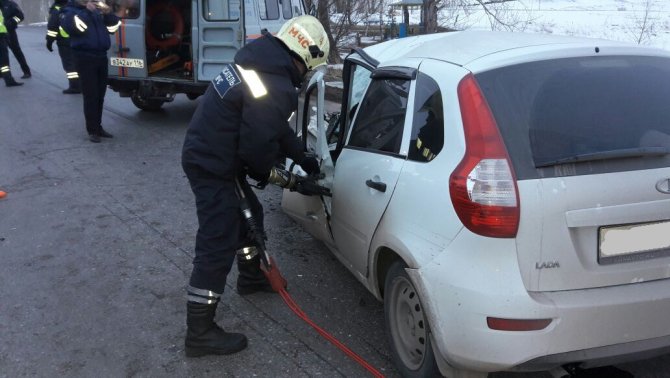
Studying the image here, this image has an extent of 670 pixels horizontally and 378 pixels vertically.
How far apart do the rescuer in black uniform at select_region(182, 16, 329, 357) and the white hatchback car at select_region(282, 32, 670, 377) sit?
705mm

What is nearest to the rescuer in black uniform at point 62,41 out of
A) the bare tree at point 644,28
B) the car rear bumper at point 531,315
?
the car rear bumper at point 531,315

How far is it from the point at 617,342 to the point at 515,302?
0.46 metres

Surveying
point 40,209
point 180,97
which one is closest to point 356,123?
point 40,209

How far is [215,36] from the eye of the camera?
8562mm

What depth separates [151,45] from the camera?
9531 mm

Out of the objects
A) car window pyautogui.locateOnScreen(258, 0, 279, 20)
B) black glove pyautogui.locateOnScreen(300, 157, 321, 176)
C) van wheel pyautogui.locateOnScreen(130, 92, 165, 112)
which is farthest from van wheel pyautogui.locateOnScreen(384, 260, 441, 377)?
van wheel pyautogui.locateOnScreen(130, 92, 165, 112)

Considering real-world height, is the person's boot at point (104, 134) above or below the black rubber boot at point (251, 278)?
above

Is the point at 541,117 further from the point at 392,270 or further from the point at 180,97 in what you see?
the point at 180,97

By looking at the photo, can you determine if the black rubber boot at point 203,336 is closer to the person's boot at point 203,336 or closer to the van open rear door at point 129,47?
the person's boot at point 203,336

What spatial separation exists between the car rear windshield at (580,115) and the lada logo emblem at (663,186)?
0.08m

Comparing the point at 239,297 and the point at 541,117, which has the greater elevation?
the point at 541,117

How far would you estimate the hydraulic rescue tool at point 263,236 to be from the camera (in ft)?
10.9

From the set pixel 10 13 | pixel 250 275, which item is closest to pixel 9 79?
pixel 10 13

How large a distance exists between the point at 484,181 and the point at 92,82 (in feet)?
21.4
